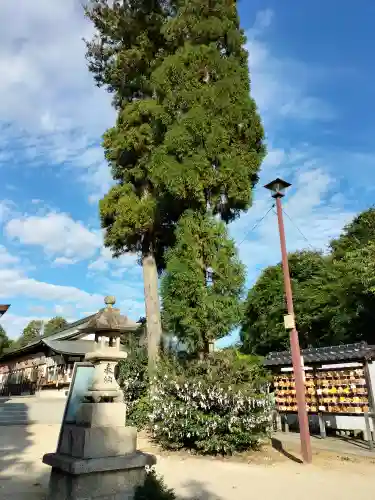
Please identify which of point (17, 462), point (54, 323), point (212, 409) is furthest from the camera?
point (54, 323)

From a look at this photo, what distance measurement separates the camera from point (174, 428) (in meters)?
8.54

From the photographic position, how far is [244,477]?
678 cm

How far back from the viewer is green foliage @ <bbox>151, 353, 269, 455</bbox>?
8141 millimetres

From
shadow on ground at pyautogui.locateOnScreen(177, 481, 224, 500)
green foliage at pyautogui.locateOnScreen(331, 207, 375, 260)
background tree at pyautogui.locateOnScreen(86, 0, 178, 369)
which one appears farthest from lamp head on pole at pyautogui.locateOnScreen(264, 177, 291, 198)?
green foliage at pyautogui.locateOnScreen(331, 207, 375, 260)

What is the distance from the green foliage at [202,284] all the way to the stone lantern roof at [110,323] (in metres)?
3.45

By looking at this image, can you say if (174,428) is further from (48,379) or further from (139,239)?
(48,379)

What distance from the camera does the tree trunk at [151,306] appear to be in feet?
38.9

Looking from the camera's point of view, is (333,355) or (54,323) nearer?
(333,355)

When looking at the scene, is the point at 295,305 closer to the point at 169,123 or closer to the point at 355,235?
the point at 355,235

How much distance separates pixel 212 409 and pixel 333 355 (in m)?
3.76

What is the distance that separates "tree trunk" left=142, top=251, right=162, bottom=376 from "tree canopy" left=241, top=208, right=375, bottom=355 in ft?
14.6

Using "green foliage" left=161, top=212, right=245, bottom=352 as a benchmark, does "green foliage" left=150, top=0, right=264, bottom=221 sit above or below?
above

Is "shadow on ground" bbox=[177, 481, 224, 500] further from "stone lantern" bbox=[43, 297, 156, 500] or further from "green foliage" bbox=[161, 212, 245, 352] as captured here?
"green foliage" bbox=[161, 212, 245, 352]

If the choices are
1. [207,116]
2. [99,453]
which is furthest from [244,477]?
[207,116]
